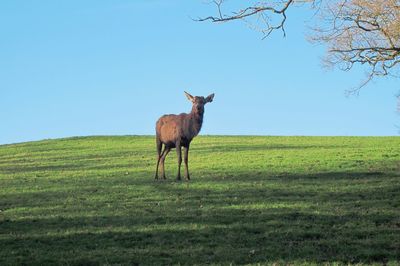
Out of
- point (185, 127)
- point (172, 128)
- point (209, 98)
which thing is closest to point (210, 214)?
point (185, 127)

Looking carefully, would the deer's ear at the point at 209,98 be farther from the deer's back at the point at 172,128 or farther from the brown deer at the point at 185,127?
the deer's back at the point at 172,128

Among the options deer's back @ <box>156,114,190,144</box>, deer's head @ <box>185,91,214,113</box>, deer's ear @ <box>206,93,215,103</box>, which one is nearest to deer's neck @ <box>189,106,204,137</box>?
deer's head @ <box>185,91,214,113</box>

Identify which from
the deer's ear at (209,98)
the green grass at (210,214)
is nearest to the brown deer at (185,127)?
the deer's ear at (209,98)

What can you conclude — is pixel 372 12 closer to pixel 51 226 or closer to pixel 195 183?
pixel 195 183

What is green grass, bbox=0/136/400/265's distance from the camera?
12.4 metres

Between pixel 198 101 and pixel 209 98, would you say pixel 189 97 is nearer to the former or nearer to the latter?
pixel 198 101

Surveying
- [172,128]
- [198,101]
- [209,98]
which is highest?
[209,98]

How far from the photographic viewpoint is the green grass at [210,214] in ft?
40.7

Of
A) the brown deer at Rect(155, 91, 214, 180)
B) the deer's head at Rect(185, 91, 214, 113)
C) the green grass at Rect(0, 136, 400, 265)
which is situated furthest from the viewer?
the brown deer at Rect(155, 91, 214, 180)

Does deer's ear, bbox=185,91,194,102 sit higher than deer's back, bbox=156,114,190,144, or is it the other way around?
deer's ear, bbox=185,91,194,102

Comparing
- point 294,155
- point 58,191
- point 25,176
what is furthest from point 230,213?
point 294,155

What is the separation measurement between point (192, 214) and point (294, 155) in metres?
23.4

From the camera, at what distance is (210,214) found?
16844 mm

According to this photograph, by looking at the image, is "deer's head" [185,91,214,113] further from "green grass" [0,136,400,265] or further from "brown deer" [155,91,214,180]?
"green grass" [0,136,400,265]
